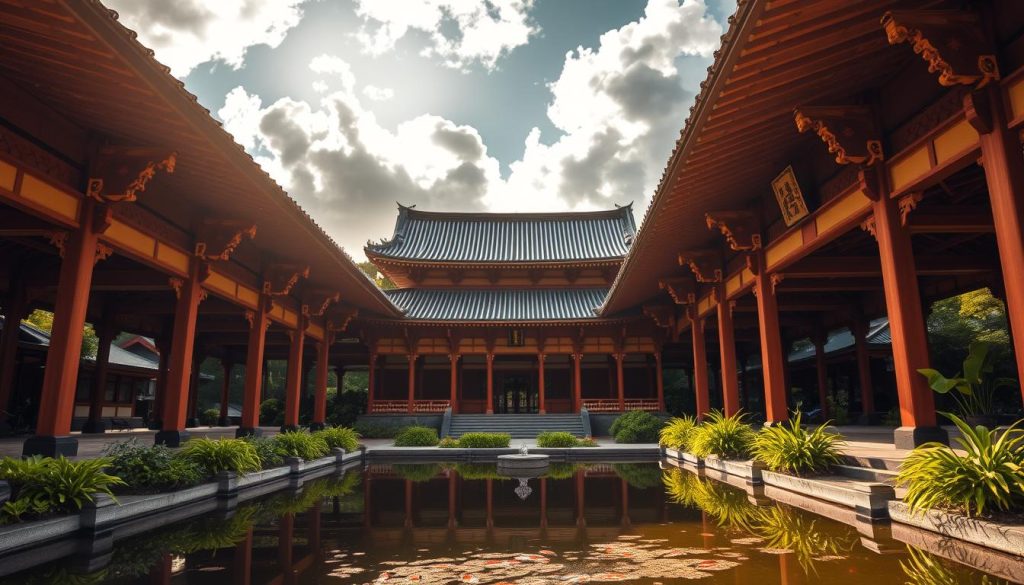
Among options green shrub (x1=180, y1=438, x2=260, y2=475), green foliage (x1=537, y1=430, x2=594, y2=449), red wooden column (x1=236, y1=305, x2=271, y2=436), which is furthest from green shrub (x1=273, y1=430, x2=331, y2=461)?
green foliage (x1=537, y1=430, x2=594, y2=449)

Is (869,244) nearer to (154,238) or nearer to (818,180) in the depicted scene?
(818,180)

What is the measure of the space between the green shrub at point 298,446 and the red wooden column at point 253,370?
6.68 feet

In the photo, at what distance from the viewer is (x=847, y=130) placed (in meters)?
7.32

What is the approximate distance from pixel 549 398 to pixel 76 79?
2277cm

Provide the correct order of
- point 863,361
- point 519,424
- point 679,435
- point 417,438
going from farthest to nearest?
1. point 519,424
2. point 417,438
3. point 863,361
4. point 679,435

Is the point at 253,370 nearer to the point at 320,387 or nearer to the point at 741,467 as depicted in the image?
the point at 320,387

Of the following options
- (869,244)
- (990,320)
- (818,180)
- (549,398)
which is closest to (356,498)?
(818,180)

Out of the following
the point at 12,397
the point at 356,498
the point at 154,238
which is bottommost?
the point at 356,498

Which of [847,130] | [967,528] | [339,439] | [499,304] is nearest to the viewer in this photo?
[967,528]

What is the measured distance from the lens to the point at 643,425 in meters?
18.4

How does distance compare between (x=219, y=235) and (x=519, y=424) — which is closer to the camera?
(x=219, y=235)

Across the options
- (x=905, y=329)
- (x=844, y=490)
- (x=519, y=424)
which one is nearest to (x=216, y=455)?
(x=844, y=490)

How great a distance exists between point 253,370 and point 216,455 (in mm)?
5450

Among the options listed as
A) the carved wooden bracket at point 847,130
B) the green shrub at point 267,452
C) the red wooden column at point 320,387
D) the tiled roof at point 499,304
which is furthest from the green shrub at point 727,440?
the red wooden column at point 320,387
